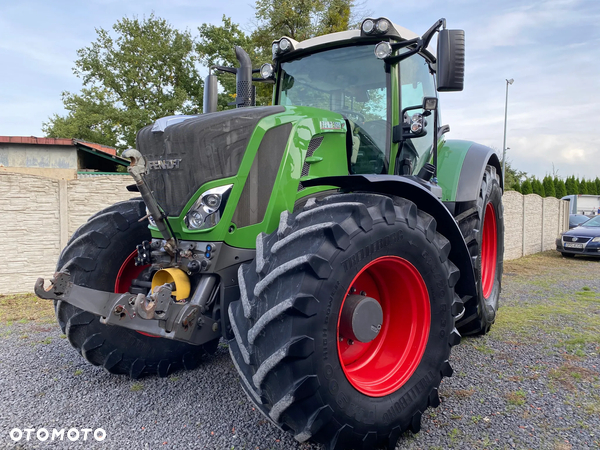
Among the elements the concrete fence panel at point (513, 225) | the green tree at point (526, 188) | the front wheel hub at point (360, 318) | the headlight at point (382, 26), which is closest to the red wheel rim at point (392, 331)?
the front wheel hub at point (360, 318)

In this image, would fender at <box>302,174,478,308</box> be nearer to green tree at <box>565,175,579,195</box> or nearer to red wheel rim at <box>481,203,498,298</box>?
red wheel rim at <box>481,203,498,298</box>

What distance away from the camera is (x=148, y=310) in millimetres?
2188

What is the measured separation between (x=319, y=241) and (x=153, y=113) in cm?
2873

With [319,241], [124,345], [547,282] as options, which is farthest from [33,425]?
[547,282]

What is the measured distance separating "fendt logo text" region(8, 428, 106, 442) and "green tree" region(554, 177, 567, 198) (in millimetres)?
36561

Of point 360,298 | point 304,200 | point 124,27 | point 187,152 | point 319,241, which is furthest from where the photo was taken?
point 124,27

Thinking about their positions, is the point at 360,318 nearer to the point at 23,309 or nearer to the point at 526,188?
the point at 23,309

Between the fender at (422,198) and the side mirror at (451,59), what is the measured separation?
692 mm

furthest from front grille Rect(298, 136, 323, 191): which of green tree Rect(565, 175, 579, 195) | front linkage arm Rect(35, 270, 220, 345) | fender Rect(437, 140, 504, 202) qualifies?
green tree Rect(565, 175, 579, 195)

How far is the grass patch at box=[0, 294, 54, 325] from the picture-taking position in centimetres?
513

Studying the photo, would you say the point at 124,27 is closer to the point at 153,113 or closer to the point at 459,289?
the point at 153,113

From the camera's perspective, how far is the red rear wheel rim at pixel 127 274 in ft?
10.7

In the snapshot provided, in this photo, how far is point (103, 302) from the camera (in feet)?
8.11

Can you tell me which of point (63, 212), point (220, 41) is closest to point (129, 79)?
point (220, 41)
